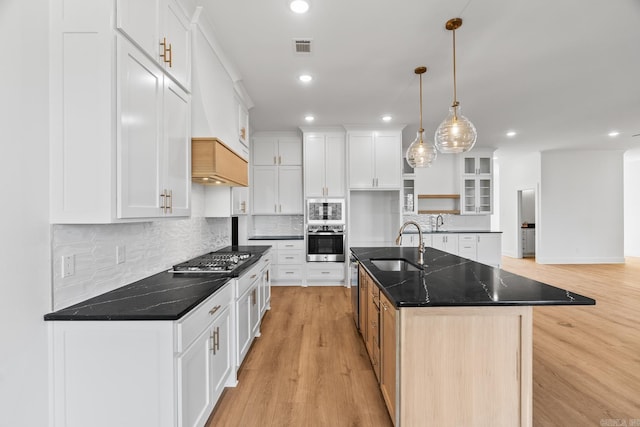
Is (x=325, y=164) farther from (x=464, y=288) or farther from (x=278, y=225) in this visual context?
(x=464, y=288)

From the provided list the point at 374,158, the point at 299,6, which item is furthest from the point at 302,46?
the point at 374,158

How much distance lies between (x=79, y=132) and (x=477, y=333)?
7.38 ft

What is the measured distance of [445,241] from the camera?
6.28 metres

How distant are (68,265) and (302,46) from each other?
7.97 ft

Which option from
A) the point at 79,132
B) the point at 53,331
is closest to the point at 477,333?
the point at 53,331

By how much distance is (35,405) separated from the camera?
1.37 m

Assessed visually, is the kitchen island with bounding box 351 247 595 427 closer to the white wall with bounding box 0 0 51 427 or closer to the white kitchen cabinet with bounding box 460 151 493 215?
the white wall with bounding box 0 0 51 427

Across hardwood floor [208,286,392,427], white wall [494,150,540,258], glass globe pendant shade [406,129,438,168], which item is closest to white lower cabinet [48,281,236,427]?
hardwood floor [208,286,392,427]

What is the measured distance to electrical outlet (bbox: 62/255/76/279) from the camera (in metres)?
1.53

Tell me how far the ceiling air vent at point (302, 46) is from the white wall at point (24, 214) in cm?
→ 176

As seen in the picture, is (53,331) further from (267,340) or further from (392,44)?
(392,44)

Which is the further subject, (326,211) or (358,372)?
(326,211)

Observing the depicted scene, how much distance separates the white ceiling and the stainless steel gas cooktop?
196 cm

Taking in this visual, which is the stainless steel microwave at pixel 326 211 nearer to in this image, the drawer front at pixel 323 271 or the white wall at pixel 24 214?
the drawer front at pixel 323 271
